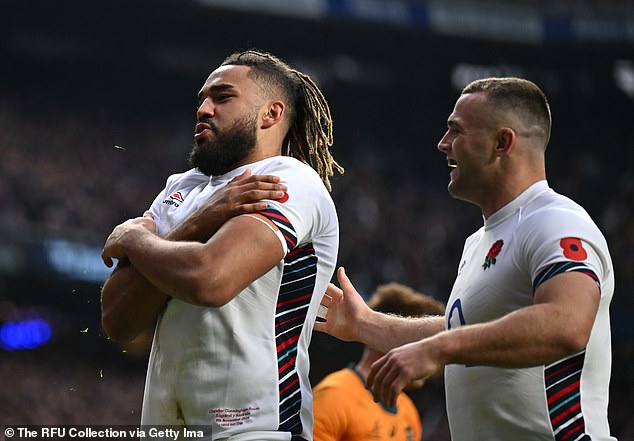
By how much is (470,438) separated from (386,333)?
2.59ft

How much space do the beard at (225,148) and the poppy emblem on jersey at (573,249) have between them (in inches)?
51.9

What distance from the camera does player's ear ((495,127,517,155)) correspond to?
3.61m

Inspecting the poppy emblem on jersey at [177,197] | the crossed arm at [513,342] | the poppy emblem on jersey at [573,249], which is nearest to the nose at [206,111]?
the poppy emblem on jersey at [177,197]

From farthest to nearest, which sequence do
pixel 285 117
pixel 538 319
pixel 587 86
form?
pixel 587 86 → pixel 285 117 → pixel 538 319

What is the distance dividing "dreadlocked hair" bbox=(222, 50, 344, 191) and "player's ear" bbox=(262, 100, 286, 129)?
53 millimetres

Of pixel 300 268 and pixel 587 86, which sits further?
pixel 587 86

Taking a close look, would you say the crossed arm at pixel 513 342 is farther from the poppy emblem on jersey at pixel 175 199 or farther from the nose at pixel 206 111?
the nose at pixel 206 111

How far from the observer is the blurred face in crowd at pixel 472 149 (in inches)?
143

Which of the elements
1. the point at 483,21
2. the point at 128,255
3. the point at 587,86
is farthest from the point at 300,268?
the point at 587,86

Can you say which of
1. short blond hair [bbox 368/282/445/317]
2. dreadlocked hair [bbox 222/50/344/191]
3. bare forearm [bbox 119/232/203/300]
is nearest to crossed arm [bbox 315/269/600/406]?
bare forearm [bbox 119/232/203/300]

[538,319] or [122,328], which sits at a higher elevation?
[538,319]

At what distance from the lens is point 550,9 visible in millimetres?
19344

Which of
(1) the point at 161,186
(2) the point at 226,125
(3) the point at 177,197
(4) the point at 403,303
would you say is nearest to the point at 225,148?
(2) the point at 226,125

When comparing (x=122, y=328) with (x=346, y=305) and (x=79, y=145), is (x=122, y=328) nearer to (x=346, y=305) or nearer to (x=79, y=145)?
(x=346, y=305)
